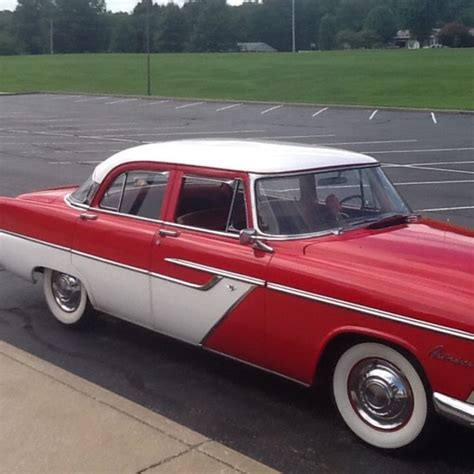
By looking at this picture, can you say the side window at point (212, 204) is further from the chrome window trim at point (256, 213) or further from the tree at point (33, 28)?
the tree at point (33, 28)

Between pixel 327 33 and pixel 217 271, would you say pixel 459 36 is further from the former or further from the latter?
pixel 217 271

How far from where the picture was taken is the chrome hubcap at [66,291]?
256 inches

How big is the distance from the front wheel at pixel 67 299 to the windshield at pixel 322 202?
185 centimetres

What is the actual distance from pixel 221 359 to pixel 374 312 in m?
1.79

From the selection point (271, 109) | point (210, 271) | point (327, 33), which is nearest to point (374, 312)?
point (210, 271)

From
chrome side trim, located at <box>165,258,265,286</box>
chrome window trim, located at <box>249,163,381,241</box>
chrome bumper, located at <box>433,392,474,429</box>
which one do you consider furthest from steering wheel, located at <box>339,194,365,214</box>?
chrome bumper, located at <box>433,392,474,429</box>

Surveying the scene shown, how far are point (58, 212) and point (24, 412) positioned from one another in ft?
6.62

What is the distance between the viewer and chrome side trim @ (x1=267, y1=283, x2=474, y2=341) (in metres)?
4.08

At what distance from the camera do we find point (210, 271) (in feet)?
17.1

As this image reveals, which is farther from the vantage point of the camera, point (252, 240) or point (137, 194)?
point (137, 194)

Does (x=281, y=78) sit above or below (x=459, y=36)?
below

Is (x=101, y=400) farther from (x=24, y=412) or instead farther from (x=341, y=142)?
(x=341, y=142)

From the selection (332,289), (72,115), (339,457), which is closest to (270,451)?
(339,457)

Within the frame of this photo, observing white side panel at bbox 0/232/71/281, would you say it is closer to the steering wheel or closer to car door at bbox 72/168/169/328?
car door at bbox 72/168/169/328
